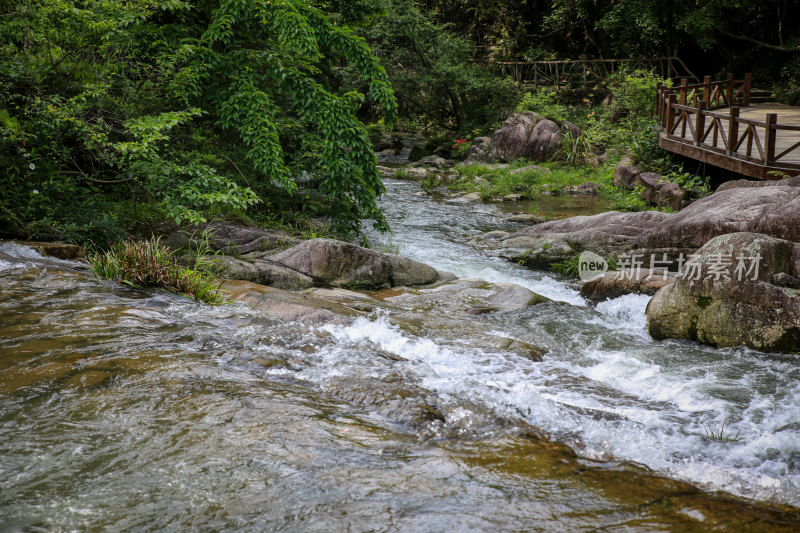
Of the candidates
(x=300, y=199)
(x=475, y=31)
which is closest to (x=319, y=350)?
(x=300, y=199)

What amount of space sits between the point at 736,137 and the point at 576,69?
750 inches

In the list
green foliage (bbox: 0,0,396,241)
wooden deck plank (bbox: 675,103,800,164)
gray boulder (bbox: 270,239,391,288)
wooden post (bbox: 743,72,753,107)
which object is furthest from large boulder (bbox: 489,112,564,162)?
gray boulder (bbox: 270,239,391,288)

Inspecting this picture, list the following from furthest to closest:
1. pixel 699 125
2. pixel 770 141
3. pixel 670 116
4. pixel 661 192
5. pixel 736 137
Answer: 1. pixel 670 116
2. pixel 661 192
3. pixel 699 125
4. pixel 736 137
5. pixel 770 141

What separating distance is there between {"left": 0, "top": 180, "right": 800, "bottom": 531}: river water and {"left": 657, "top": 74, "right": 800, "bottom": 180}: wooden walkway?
6274 mm

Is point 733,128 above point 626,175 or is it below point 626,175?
above

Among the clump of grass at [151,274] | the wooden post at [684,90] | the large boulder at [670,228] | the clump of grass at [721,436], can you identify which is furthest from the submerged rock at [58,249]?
the wooden post at [684,90]

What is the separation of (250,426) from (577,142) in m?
21.2

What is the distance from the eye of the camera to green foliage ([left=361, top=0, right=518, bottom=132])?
27.0m

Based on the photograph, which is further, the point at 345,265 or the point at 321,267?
the point at 345,265

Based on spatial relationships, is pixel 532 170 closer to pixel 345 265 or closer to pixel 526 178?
pixel 526 178

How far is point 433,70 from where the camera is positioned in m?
27.1

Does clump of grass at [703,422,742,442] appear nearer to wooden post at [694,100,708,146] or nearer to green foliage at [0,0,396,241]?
green foliage at [0,0,396,241]

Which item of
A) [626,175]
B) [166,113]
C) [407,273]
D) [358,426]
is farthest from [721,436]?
[626,175]

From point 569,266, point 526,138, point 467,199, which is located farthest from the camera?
point 526,138
